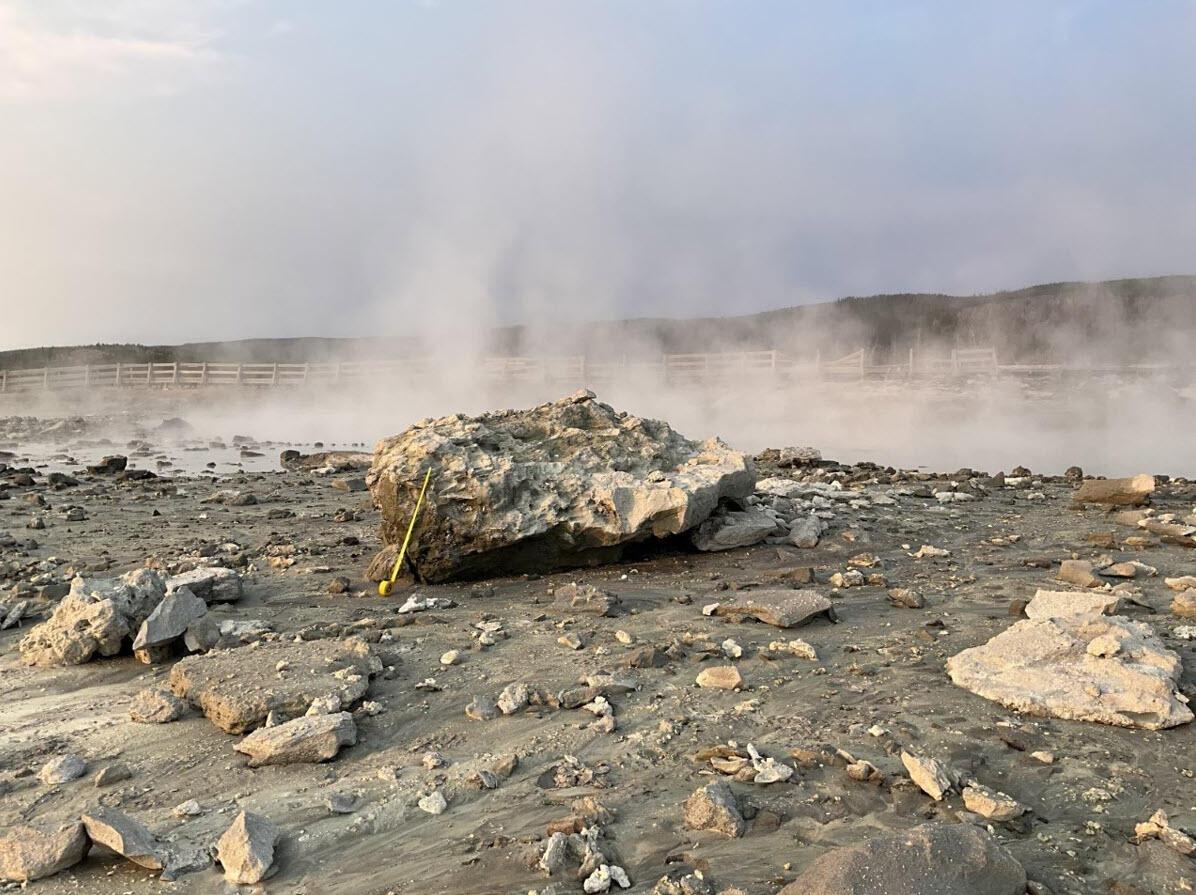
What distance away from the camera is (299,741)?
10.7ft

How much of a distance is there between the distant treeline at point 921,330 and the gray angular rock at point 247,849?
104 ft

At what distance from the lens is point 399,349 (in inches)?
1487

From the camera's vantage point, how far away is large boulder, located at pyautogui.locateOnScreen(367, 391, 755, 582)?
6176 millimetres

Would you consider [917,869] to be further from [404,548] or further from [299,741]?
[404,548]

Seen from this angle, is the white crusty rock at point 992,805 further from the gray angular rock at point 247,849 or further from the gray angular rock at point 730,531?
the gray angular rock at point 730,531

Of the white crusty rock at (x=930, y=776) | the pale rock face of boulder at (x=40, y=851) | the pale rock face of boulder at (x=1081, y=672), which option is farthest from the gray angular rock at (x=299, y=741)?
the pale rock face of boulder at (x=1081, y=672)

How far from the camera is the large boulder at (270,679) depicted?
3.57 m

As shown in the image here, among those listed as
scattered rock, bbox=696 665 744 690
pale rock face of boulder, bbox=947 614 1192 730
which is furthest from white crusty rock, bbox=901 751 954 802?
scattered rock, bbox=696 665 744 690

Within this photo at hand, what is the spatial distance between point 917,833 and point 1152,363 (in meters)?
29.9

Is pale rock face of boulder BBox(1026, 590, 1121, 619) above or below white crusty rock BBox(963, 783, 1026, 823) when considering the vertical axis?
above

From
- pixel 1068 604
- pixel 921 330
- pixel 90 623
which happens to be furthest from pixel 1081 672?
pixel 921 330

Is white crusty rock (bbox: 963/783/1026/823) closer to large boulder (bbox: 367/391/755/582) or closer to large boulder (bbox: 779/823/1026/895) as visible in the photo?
large boulder (bbox: 779/823/1026/895)

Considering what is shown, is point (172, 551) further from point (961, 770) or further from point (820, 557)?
point (961, 770)

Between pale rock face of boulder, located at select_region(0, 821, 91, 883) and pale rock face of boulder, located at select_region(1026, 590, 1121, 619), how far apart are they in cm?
441
